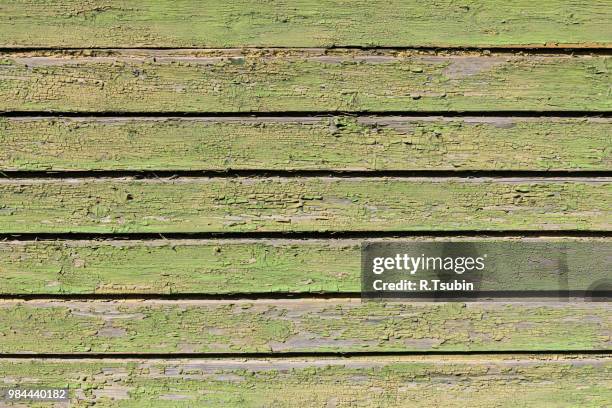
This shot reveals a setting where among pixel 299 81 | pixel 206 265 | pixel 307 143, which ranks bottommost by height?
pixel 206 265

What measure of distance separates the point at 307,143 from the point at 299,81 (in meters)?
0.17

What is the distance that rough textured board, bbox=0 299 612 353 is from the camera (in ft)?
4.75

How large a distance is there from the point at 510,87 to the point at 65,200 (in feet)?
4.16

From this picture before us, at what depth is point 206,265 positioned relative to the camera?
1.44 meters

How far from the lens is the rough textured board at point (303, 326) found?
145 cm

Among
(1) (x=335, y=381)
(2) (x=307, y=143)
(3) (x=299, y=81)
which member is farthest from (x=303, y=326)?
(3) (x=299, y=81)

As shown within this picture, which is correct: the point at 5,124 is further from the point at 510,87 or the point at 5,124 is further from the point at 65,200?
the point at 510,87

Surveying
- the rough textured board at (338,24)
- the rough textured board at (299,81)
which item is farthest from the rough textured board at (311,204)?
the rough textured board at (338,24)

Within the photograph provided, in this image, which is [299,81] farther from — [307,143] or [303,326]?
[303,326]

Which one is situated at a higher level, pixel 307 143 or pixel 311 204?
pixel 307 143

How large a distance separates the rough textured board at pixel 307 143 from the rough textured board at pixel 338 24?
0.70 feet

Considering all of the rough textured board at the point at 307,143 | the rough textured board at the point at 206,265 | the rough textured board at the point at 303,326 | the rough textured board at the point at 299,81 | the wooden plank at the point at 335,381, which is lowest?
the wooden plank at the point at 335,381

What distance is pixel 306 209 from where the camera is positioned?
1430 mm

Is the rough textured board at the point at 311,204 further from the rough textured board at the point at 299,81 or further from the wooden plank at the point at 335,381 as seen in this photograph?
the wooden plank at the point at 335,381
